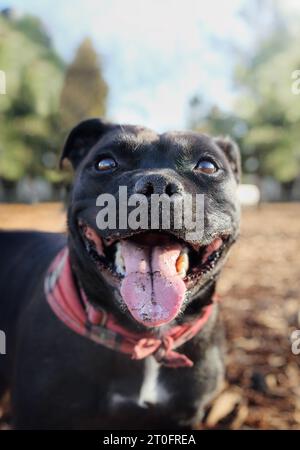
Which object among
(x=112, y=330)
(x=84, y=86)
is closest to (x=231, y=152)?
(x=112, y=330)

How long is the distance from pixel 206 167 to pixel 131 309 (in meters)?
0.87

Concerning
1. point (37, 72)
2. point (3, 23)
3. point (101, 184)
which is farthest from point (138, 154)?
point (37, 72)

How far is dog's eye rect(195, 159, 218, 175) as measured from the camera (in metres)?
2.49

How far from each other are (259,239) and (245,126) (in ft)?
44.8

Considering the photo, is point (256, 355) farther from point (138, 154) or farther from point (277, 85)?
point (277, 85)

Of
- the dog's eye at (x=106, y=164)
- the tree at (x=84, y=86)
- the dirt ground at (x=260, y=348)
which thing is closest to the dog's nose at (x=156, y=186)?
the dog's eye at (x=106, y=164)

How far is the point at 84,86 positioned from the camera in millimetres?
12820

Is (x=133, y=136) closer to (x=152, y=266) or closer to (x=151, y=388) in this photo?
(x=152, y=266)

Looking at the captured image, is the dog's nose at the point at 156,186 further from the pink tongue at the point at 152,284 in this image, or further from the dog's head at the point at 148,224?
the pink tongue at the point at 152,284

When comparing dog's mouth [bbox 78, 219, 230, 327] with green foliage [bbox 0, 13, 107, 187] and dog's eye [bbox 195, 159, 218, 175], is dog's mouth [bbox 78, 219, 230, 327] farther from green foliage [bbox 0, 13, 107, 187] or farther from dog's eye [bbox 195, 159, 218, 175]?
green foliage [bbox 0, 13, 107, 187]

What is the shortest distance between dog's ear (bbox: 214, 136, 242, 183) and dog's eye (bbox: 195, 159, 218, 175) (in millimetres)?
436

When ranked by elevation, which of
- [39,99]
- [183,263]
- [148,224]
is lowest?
[183,263]

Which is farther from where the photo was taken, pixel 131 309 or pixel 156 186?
pixel 131 309

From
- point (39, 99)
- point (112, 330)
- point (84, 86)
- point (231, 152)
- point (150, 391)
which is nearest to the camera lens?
point (112, 330)
